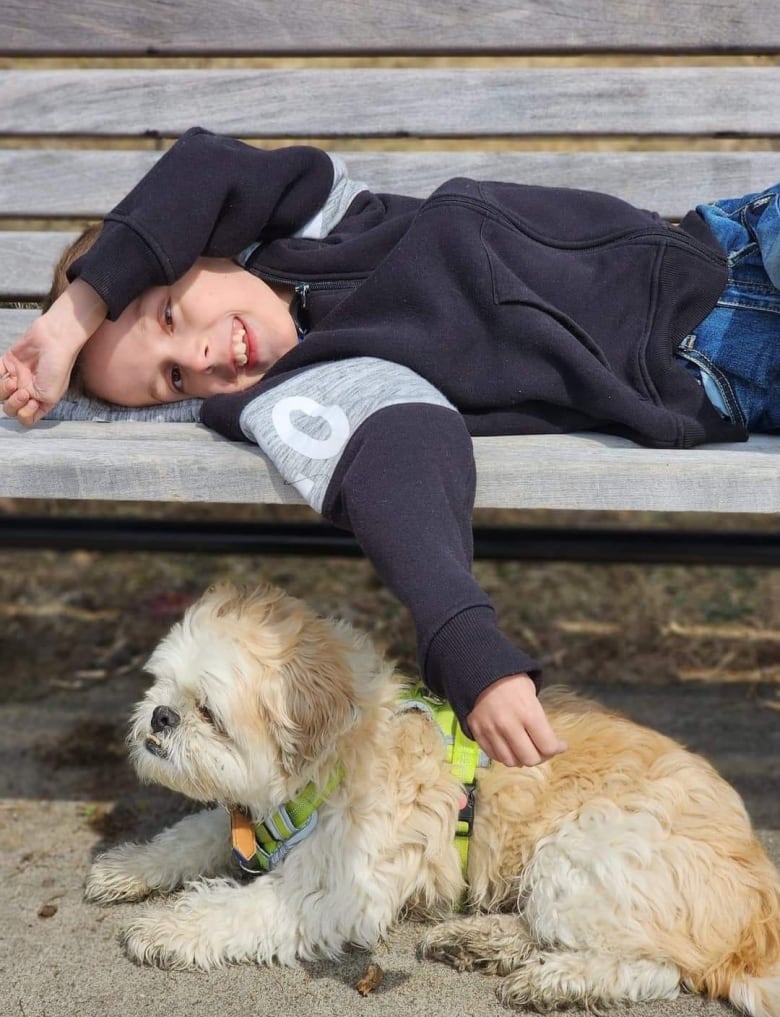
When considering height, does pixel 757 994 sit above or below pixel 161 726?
below

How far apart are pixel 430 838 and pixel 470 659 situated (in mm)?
667

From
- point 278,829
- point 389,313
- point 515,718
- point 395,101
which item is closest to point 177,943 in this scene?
point 278,829

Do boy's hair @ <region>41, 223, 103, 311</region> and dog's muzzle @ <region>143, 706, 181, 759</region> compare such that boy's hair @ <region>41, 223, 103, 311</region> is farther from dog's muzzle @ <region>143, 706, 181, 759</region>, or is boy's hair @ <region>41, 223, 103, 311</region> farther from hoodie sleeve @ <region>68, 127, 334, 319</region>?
dog's muzzle @ <region>143, 706, 181, 759</region>

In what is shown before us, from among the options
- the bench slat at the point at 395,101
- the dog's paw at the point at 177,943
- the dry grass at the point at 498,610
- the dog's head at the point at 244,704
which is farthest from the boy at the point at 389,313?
the dry grass at the point at 498,610

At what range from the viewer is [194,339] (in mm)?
2596

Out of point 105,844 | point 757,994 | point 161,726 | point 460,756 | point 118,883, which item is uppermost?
point 161,726

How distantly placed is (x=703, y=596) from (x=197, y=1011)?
2.77m

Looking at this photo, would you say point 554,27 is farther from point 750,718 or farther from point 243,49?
point 750,718

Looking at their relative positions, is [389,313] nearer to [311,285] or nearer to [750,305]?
[311,285]

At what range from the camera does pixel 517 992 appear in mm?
2148

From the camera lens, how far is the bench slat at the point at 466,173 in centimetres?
331

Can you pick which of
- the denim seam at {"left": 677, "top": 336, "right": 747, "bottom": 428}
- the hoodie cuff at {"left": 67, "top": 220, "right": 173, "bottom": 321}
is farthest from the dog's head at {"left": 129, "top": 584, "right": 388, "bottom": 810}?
the denim seam at {"left": 677, "top": 336, "right": 747, "bottom": 428}

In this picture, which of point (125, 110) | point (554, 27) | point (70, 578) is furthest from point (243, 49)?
point (70, 578)

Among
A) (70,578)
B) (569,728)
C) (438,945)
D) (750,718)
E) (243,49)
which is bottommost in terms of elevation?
(70,578)
